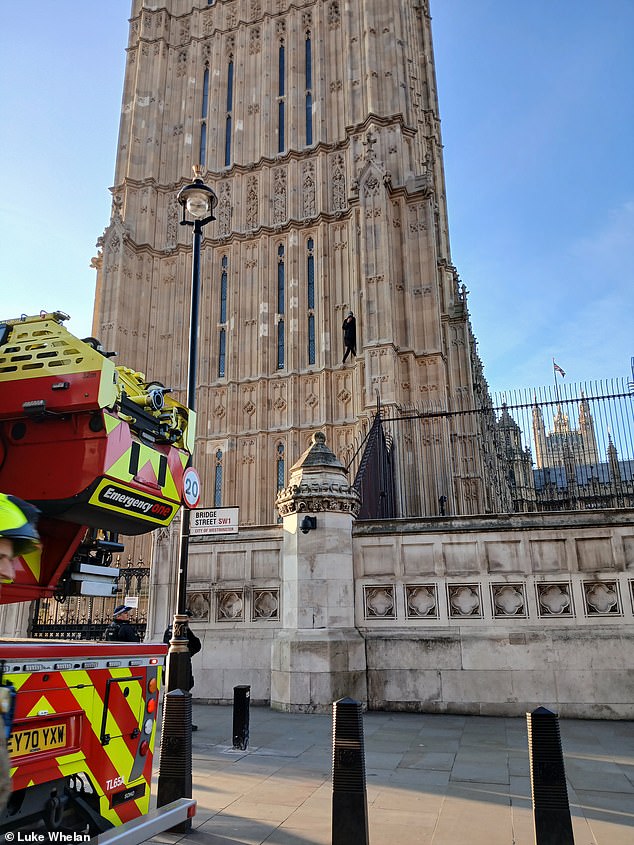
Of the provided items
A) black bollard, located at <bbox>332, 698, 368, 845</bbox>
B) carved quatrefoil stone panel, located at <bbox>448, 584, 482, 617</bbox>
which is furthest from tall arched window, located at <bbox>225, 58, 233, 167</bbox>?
black bollard, located at <bbox>332, 698, 368, 845</bbox>

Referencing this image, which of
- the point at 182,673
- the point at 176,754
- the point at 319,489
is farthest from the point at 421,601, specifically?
the point at 176,754

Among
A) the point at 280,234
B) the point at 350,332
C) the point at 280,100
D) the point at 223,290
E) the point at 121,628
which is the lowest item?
the point at 121,628

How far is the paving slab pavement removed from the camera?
4.12 meters

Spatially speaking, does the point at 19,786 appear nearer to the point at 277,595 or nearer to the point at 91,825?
the point at 91,825

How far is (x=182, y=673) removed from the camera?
6.92 meters

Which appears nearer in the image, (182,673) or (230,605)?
(182,673)

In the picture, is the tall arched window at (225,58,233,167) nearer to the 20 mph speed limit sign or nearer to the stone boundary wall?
the stone boundary wall

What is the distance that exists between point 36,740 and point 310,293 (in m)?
24.8

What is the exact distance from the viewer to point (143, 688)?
366 centimetres

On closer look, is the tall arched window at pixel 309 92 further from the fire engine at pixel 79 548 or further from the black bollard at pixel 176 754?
the black bollard at pixel 176 754

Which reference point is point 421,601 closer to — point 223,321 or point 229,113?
point 223,321

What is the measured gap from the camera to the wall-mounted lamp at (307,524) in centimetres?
950

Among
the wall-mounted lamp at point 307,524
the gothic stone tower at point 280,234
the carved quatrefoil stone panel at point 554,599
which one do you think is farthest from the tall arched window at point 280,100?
the carved quatrefoil stone panel at point 554,599

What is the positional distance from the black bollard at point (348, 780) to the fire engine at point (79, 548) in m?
0.92
